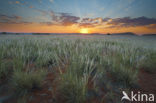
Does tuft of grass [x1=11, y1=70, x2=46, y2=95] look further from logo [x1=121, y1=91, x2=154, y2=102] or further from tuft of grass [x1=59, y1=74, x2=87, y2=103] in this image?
logo [x1=121, y1=91, x2=154, y2=102]

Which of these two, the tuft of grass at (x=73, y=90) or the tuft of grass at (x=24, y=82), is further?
the tuft of grass at (x=24, y=82)

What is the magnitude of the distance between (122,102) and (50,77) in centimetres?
115

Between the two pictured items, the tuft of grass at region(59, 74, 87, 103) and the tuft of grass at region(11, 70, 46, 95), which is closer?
the tuft of grass at region(59, 74, 87, 103)

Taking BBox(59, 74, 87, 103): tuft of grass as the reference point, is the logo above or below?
below

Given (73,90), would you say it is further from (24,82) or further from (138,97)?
(138,97)

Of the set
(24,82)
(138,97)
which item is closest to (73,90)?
(24,82)

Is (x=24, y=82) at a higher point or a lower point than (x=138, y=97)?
higher

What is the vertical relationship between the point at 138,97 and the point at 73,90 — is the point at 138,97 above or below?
below

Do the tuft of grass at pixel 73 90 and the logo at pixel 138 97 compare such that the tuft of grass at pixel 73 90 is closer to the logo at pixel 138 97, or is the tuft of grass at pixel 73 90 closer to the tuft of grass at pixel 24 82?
the tuft of grass at pixel 24 82

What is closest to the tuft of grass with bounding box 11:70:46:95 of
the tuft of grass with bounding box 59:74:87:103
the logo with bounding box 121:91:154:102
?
the tuft of grass with bounding box 59:74:87:103

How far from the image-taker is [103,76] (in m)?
1.47

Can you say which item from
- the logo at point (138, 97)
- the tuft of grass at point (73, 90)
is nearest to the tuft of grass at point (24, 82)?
the tuft of grass at point (73, 90)

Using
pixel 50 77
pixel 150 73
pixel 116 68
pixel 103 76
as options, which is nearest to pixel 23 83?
pixel 50 77

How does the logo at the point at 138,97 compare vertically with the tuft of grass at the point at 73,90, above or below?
below
